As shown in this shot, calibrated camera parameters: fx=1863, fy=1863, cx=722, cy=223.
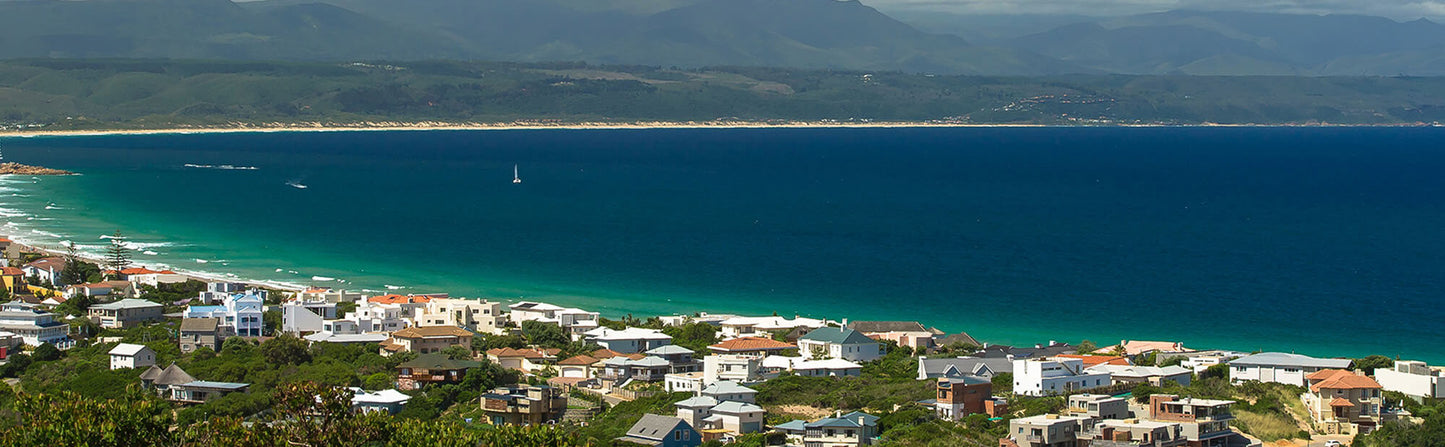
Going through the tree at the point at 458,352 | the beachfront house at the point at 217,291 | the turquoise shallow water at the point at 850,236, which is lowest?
the turquoise shallow water at the point at 850,236

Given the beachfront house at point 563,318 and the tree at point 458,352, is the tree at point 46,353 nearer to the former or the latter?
the tree at point 458,352

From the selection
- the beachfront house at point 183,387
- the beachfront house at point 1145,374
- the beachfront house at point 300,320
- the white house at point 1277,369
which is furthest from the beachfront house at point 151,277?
the white house at point 1277,369

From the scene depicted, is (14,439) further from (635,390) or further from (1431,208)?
(1431,208)

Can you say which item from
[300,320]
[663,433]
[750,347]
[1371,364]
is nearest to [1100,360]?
[1371,364]

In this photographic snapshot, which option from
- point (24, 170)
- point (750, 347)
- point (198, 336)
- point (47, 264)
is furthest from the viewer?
point (24, 170)

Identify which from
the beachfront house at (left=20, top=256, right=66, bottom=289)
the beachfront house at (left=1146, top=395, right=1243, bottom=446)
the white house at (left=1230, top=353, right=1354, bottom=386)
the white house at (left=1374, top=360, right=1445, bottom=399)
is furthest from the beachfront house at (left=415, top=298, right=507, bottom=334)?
the white house at (left=1374, top=360, right=1445, bottom=399)

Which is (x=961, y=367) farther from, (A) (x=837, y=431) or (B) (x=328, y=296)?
(B) (x=328, y=296)

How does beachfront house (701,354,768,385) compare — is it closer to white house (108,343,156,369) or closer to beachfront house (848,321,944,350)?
beachfront house (848,321,944,350)
